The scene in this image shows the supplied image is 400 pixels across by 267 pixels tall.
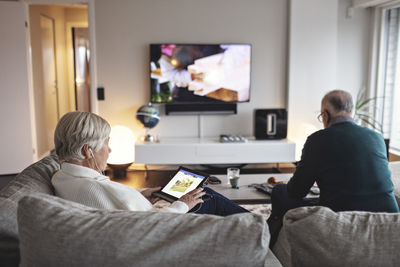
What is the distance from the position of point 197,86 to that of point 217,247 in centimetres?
391

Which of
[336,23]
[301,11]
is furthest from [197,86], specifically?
[336,23]

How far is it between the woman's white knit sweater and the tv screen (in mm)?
3155

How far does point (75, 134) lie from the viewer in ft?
5.36

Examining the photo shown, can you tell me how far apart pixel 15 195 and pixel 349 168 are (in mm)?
1396

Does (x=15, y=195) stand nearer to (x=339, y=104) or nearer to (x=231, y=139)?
(x=339, y=104)

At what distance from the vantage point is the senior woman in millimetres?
1499

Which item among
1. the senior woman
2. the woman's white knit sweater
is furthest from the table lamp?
the woman's white knit sweater

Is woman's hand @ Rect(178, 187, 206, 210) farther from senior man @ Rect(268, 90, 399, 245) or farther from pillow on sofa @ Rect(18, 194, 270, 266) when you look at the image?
pillow on sofa @ Rect(18, 194, 270, 266)

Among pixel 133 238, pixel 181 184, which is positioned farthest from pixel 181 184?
pixel 133 238

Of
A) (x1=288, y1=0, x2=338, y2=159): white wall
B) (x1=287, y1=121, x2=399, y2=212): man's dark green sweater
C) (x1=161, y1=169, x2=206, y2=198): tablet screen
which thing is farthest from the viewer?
(x1=288, y1=0, x2=338, y2=159): white wall

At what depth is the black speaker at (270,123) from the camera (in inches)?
186

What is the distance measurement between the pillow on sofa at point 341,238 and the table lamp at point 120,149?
360 cm

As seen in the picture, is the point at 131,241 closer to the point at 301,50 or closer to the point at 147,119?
the point at 147,119

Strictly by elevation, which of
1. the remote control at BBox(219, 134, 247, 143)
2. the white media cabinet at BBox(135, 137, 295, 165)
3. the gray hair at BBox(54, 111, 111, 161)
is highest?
the gray hair at BBox(54, 111, 111, 161)
